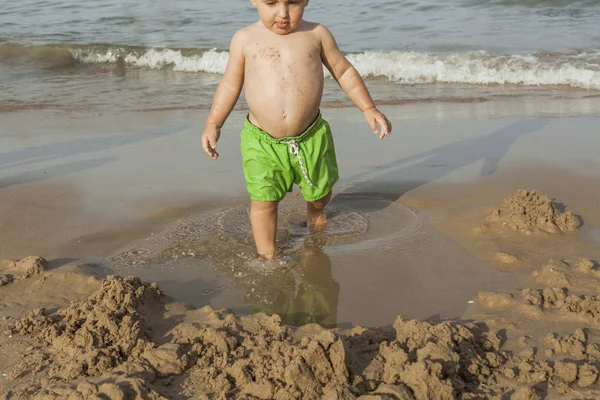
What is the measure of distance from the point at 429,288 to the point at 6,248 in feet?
7.18

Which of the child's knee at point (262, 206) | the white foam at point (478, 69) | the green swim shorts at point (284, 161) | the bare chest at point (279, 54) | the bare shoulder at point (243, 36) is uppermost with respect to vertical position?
the bare shoulder at point (243, 36)

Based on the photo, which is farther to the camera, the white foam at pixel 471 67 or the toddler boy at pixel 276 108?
the white foam at pixel 471 67

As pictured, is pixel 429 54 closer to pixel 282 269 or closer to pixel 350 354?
pixel 282 269

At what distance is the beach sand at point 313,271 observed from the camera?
2.23m

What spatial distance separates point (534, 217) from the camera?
367 centimetres

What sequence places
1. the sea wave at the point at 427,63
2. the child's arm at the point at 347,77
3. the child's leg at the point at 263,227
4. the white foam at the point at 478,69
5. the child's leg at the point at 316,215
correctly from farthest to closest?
the sea wave at the point at 427,63 < the white foam at the point at 478,69 < the child's leg at the point at 316,215 < the child's arm at the point at 347,77 < the child's leg at the point at 263,227

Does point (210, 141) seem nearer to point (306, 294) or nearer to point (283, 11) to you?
point (283, 11)

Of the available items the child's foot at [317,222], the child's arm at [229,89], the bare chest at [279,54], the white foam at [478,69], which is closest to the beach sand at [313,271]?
the child's foot at [317,222]

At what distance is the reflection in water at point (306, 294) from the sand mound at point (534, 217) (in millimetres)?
1054

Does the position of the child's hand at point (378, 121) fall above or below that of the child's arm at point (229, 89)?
below

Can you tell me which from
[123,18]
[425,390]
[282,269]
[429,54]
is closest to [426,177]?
[282,269]

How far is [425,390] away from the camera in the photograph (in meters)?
2.05

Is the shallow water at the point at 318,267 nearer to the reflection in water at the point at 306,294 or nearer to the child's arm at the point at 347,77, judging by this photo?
the reflection in water at the point at 306,294

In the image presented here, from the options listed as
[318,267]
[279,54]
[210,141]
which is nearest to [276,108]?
[279,54]
